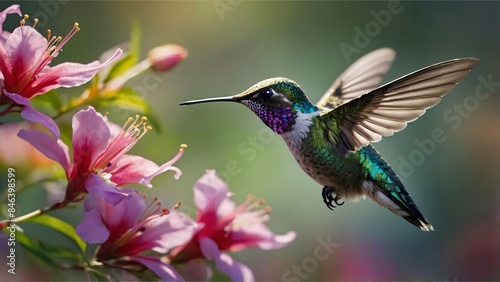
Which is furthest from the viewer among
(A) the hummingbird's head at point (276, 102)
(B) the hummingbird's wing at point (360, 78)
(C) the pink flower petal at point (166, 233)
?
(B) the hummingbird's wing at point (360, 78)

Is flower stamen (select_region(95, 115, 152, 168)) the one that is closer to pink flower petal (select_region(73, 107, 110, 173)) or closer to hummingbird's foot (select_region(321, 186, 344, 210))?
pink flower petal (select_region(73, 107, 110, 173))

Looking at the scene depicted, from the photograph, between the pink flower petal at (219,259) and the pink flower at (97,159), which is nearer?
the pink flower at (97,159)

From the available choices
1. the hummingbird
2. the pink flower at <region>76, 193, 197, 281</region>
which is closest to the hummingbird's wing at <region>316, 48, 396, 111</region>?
the hummingbird

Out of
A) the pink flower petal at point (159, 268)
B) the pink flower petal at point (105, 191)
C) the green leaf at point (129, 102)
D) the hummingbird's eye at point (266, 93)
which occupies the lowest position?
the pink flower petal at point (159, 268)

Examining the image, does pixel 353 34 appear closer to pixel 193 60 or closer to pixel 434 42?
pixel 434 42

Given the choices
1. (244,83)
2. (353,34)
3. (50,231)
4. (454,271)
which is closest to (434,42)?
(353,34)

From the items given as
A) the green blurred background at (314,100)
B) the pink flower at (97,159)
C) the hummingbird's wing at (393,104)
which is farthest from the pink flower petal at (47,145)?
the green blurred background at (314,100)

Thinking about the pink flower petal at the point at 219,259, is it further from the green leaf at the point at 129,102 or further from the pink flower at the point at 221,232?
the green leaf at the point at 129,102
